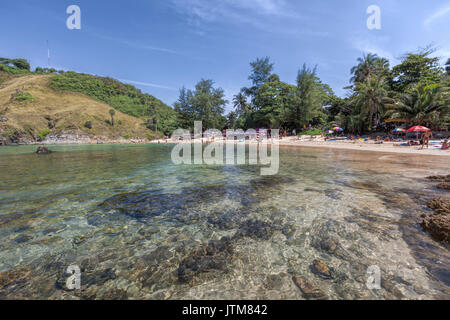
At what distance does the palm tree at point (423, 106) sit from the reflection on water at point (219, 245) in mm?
27630

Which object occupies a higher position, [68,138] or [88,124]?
[88,124]

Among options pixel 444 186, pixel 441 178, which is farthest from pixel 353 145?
pixel 444 186

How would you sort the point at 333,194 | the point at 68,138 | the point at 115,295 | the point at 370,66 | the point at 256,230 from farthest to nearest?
1. the point at 68,138
2. the point at 370,66
3. the point at 333,194
4. the point at 256,230
5. the point at 115,295

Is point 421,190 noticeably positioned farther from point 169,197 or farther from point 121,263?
point 121,263

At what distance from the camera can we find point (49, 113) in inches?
2879

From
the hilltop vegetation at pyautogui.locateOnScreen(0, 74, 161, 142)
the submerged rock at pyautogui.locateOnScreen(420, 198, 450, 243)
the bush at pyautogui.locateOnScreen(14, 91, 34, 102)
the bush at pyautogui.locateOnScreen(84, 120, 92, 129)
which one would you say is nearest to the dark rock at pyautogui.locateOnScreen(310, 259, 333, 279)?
the submerged rock at pyautogui.locateOnScreen(420, 198, 450, 243)

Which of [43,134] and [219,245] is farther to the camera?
[43,134]

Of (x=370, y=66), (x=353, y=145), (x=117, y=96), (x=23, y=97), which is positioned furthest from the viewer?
(x=117, y=96)

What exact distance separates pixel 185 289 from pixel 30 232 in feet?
12.8

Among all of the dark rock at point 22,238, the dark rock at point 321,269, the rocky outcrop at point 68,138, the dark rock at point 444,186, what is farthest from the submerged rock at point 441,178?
the rocky outcrop at point 68,138

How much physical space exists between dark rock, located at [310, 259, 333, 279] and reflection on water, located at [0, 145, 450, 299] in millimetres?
15

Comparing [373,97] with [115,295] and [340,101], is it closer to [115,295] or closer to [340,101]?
[340,101]

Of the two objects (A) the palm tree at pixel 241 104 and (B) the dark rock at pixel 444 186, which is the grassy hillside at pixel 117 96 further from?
(B) the dark rock at pixel 444 186

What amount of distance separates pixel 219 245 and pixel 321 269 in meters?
1.72
